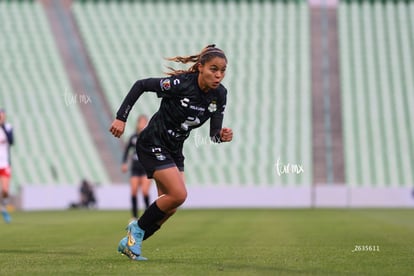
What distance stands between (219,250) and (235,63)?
26199 mm

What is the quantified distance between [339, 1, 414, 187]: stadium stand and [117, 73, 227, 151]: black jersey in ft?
76.7

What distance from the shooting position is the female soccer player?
8.80 meters

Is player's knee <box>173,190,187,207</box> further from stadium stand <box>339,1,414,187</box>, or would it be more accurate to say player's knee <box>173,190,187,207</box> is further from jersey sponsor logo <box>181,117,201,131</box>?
A: stadium stand <box>339,1,414,187</box>

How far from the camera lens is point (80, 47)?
1458 inches

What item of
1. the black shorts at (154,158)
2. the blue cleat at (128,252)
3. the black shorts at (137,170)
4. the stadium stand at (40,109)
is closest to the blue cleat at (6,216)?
the black shorts at (137,170)

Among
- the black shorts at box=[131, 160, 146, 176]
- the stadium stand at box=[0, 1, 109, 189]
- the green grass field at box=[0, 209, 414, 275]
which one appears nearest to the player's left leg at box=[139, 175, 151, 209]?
the black shorts at box=[131, 160, 146, 176]

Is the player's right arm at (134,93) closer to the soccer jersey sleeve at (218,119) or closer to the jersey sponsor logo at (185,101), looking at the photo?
the jersey sponsor logo at (185,101)

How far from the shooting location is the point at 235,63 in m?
36.4

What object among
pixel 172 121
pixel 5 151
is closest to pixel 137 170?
pixel 5 151

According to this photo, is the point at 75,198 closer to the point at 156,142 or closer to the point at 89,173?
the point at 89,173

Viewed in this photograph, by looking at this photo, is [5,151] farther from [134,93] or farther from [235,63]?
[235,63]

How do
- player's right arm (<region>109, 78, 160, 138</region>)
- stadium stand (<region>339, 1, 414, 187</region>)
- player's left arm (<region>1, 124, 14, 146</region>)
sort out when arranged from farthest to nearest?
1. stadium stand (<region>339, 1, 414, 187</region>)
2. player's left arm (<region>1, 124, 14, 146</region>)
3. player's right arm (<region>109, 78, 160, 138</region>)

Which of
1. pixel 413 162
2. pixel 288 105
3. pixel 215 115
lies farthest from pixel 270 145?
pixel 215 115

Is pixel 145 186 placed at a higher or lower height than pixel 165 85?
higher
